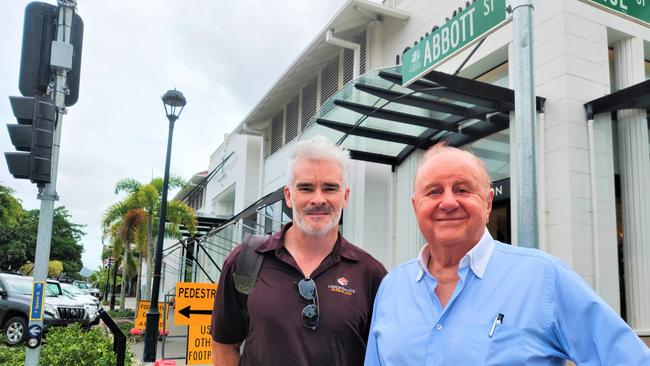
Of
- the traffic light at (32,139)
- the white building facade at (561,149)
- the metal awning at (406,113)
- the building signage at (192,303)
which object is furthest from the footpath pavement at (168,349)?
the traffic light at (32,139)

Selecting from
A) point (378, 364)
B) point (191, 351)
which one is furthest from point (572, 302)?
point (191, 351)

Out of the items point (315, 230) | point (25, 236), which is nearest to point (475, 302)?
point (315, 230)

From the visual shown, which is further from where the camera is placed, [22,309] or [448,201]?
[22,309]

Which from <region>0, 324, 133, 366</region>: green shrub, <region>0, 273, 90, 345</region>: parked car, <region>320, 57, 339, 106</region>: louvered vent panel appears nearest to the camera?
<region>0, 324, 133, 366</region>: green shrub

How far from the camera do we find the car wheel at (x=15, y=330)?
1229cm

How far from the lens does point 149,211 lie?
20922 millimetres

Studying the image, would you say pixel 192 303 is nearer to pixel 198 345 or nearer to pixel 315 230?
pixel 198 345

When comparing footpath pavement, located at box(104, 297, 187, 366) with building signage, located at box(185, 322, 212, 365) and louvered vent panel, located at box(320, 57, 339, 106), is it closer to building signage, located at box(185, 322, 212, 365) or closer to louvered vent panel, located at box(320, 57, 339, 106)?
building signage, located at box(185, 322, 212, 365)

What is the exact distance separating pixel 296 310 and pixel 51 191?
14.2 ft

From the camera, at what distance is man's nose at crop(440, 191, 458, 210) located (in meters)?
1.85

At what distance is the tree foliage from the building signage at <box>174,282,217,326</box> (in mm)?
25918

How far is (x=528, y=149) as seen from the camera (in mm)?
3406

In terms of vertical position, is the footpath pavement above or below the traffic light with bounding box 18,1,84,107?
below

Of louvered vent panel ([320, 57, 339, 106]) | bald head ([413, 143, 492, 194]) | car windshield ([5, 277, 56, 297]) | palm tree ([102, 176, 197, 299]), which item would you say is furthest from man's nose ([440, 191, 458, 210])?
palm tree ([102, 176, 197, 299])
